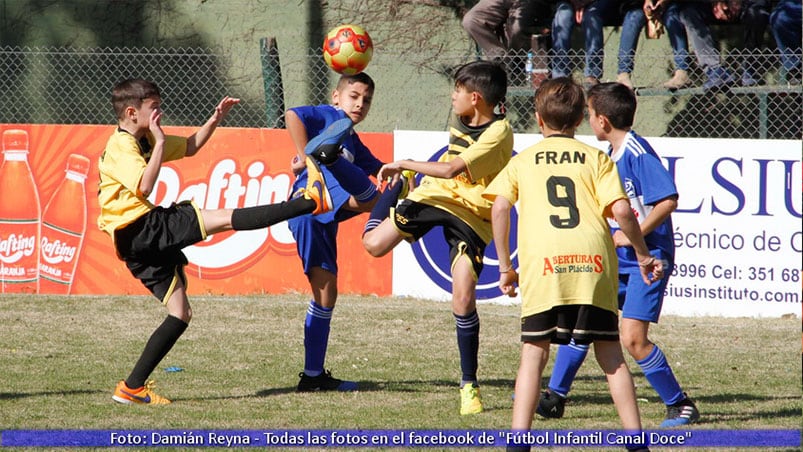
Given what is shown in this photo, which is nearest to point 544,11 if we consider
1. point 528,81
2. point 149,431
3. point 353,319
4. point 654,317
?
point 528,81

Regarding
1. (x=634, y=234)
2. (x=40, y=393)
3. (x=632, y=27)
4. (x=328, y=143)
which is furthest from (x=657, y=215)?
(x=632, y=27)

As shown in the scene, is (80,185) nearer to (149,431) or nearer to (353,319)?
(353,319)

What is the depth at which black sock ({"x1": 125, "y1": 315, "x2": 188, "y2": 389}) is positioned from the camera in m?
6.30

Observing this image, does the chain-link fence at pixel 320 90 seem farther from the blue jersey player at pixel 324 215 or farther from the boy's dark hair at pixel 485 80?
the boy's dark hair at pixel 485 80

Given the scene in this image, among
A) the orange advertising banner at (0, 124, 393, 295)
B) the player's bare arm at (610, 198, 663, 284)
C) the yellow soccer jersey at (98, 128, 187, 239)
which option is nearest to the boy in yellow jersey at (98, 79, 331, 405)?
the yellow soccer jersey at (98, 128, 187, 239)

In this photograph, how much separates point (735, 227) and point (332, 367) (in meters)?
4.44

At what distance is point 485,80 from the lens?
6172 millimetres

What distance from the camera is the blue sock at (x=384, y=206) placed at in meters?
6.62

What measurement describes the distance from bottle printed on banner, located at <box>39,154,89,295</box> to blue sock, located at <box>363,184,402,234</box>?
5.79 metres

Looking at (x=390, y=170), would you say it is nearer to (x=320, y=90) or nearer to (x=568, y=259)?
(x=568, y=259)

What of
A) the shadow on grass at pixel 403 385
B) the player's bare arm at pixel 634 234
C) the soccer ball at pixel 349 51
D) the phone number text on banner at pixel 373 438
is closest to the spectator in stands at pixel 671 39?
the soccer ball at pixel 349 51

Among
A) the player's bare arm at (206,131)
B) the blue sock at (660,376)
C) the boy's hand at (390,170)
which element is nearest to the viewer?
the blue sock at (660,376)

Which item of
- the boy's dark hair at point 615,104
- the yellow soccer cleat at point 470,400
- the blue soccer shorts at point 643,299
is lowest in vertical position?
the yellow soccer cleat at point 470,400

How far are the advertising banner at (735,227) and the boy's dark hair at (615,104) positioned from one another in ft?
15.7
